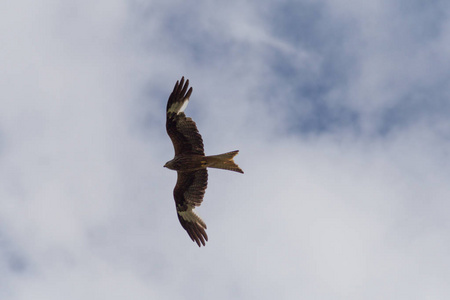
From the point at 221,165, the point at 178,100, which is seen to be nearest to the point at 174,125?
the point at 178,100

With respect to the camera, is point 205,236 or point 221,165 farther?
point 205,236

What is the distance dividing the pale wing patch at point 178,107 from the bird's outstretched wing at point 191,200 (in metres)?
2.41

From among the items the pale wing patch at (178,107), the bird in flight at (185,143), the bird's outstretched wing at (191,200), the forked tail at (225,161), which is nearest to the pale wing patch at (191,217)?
the bird's outstretched wing at (191,200)

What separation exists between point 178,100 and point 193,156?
6.50 feet

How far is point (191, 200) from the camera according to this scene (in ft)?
72.0

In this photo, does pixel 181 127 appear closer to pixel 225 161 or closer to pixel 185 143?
pixel 185 143

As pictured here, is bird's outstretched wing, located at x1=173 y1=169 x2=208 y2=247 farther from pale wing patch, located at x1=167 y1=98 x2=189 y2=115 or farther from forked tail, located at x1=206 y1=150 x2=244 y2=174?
pale wing patch, located at x1=167 y1=98 x2=189 y2=115

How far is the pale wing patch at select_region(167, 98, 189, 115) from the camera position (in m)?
20.3

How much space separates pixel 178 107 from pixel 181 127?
2.26 feet

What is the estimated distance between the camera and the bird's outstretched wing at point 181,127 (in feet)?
66.5

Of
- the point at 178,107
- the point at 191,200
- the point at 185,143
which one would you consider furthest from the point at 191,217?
the point at 178,107

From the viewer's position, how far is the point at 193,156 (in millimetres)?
20266

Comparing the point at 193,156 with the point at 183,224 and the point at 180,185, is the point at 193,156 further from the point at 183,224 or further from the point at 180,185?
the point at 183,224

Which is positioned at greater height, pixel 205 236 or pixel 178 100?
pixel 178 100
